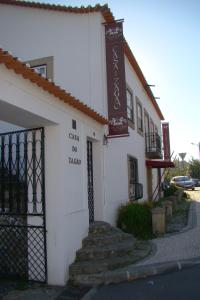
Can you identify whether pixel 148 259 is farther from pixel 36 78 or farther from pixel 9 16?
pixel 9 16

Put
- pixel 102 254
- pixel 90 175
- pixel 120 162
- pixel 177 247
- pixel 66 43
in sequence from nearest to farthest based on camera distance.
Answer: pixel 102 254 → pixel 177 247 → pixel 90 175 → pixel 66 43 → pixel 120 162

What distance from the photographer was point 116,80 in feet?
32.0

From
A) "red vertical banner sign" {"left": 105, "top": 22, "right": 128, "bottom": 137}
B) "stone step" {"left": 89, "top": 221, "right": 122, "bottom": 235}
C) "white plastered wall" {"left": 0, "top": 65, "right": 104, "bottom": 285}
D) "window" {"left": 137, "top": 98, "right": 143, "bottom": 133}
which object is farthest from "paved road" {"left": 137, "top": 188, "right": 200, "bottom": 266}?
"window" {"left": 137, "top": 98, "right": 143, "bottom": 133}

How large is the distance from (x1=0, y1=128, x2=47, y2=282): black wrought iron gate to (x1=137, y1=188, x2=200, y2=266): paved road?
6.95 ft

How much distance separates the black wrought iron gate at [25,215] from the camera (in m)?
6.92

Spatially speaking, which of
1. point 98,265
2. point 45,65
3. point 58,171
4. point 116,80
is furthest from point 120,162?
point 98,265

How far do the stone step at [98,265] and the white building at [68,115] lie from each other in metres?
0.18

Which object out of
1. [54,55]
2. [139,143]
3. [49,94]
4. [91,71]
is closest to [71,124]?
[49,94]

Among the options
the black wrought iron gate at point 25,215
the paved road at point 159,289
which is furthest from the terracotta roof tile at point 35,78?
the paved road at point 159,289

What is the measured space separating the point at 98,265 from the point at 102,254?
43 centimetres

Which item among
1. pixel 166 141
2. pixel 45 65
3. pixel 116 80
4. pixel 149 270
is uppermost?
pixel 45 65

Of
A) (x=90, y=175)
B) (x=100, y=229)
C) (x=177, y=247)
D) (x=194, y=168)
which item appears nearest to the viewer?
(x=100, y=229)

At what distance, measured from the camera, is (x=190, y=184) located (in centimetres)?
3594

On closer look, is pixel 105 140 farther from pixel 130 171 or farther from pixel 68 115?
pixel 130 171
